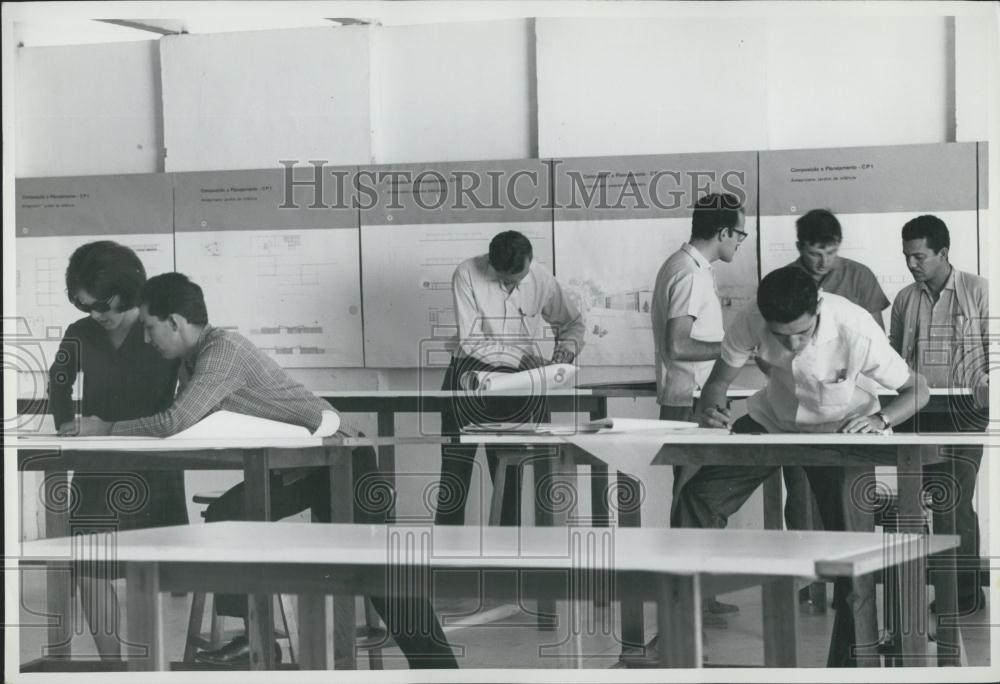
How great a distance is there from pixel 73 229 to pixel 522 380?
2.47m

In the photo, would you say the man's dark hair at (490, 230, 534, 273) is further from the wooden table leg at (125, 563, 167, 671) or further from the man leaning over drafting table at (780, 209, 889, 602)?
the wooden table leg at (125, 563, 167, 671)

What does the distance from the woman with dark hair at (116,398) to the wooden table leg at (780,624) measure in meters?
2.26

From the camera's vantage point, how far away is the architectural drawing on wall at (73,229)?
6145mm

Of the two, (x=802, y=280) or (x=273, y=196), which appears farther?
(x=273, y=196)

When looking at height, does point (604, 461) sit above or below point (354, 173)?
below

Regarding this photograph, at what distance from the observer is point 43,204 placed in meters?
6.23

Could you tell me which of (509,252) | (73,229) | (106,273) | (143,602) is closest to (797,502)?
(509,252)

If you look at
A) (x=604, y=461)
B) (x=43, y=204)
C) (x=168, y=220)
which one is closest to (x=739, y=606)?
(x=604, y=461)

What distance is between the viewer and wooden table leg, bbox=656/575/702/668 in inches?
78.2

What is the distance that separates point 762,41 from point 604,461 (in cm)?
262

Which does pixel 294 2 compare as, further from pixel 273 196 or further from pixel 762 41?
pixel 762 41

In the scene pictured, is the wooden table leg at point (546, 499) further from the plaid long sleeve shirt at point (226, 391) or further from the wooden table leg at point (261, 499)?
the wooden table leg at point (261, 499)

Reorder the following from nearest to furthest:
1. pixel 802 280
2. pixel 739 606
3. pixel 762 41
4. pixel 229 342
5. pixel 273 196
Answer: pixel 802 280 < pixel 229 342 < pixel 739 606 < pixel 762 41 < pixel 273 196

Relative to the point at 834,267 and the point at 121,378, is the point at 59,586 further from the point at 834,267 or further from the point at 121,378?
the point at 834,267
